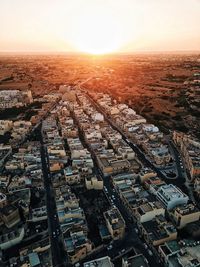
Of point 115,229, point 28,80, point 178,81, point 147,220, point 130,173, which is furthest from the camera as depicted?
point 28,80

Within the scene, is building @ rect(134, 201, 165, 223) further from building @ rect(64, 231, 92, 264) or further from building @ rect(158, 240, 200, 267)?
building @ rect(64, 231, 92, 264)

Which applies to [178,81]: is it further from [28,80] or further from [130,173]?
[130,173]

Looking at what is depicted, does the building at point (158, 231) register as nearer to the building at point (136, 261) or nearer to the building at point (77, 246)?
the building at point (136, 261)

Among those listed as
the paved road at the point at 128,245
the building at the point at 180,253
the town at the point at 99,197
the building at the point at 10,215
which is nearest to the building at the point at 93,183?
the town at the point at 99,197

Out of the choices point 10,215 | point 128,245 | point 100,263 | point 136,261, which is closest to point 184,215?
point 128,245

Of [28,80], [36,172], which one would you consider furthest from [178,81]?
[36,172]
